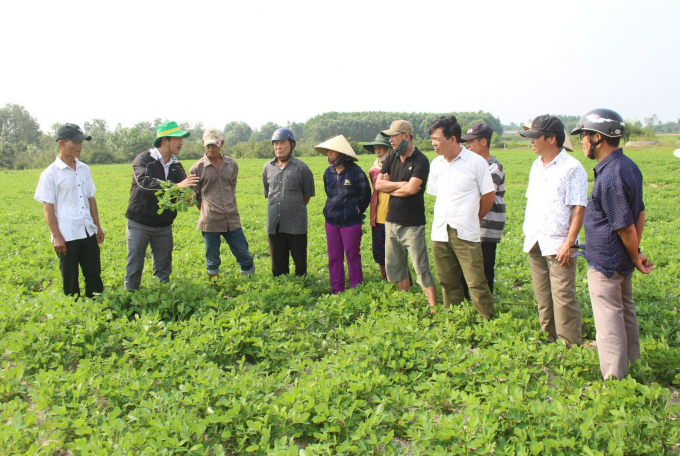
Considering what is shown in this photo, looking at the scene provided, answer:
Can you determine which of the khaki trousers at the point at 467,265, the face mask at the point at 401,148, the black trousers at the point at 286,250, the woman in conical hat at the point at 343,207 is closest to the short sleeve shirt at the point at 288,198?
the black trousers at the point at 286,250

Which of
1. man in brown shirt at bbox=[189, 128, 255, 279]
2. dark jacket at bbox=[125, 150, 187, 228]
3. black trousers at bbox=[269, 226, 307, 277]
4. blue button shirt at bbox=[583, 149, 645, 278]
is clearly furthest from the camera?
black trousers at bbox=[269, 226, 307, 277]

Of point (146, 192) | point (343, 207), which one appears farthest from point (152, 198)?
point (343, 207)

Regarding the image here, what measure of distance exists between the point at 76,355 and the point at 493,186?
14.4ft

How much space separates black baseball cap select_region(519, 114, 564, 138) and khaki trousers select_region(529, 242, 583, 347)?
1037 mm

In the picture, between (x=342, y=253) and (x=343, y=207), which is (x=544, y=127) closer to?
(x=343, y=207)

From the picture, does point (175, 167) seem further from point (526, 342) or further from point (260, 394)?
point (526, 342)

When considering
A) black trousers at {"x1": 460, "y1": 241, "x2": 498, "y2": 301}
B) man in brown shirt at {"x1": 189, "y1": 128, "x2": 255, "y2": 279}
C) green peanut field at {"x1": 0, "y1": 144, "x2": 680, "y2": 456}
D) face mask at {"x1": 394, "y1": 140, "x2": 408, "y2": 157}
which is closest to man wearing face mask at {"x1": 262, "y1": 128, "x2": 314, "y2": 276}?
man in brown shirt at {"x1": 189, "y1": 128, "x2": 255, "y2": 279}

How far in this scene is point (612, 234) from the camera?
3.56 meters

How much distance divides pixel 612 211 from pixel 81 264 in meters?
5.53

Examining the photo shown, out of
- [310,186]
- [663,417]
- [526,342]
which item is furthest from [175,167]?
[663,417]

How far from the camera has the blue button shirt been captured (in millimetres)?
3439

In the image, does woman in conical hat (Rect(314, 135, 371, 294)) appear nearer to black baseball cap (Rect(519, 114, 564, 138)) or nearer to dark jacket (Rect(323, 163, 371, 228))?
dark jacket (Rect(323, 163, 371, 228))

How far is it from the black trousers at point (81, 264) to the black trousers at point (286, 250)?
218cm

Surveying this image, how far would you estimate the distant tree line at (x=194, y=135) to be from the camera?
53.5 meters
